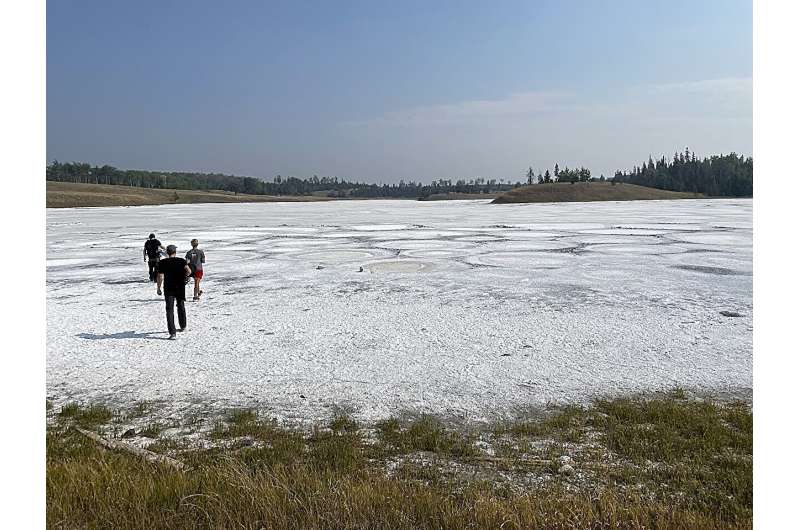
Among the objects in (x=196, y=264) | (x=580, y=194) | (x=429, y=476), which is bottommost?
(x=429, y=476)

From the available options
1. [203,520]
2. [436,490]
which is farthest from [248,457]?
[436,490]

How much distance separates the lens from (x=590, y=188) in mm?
113188

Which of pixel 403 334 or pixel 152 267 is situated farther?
pixel 152 267

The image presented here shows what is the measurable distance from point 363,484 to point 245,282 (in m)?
11.7

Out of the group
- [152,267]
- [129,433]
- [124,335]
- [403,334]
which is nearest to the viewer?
[129,433]

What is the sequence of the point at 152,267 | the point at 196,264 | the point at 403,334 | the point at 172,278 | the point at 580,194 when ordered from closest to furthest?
the point at 172,278 → the point at 403,334 → the point at 196,264 → the point at 152,267 → the point at 580,194

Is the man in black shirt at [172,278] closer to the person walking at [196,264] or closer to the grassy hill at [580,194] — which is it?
the person walking at [196,264]

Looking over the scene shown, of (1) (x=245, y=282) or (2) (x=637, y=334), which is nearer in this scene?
(2) (x=637, y=334)

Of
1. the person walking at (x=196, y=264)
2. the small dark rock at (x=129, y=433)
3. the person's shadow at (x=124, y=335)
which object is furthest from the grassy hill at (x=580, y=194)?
the small dark rock at (x=129, y=433)

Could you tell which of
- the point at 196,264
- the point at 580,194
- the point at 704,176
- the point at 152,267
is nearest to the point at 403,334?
the point at 196,264

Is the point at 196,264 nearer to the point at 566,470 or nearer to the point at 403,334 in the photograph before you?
the point at 403,334

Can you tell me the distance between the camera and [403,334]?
10.6 m

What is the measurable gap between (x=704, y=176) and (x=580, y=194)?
2095 inches
